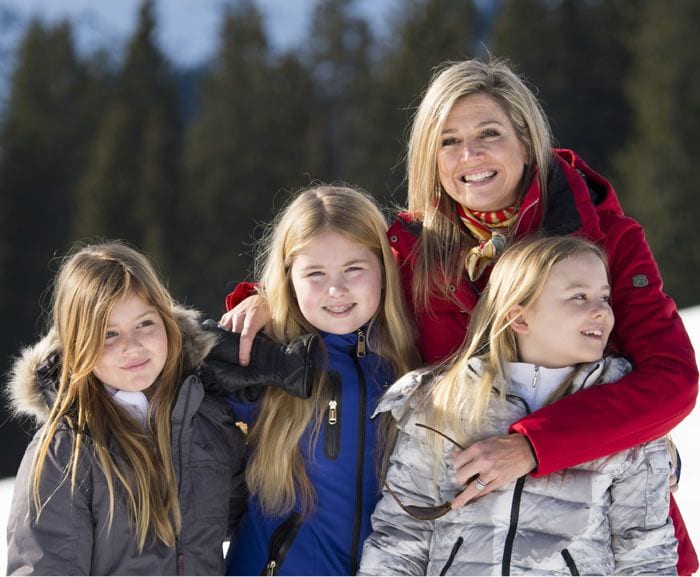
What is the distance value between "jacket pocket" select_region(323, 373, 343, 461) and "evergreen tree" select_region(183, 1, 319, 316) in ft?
61.9

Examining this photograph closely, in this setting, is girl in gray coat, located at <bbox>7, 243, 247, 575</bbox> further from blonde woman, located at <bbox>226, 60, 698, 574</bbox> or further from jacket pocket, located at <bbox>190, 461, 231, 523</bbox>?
blonde woman, located at <bbox>226, 60, 698, 574</bbox>

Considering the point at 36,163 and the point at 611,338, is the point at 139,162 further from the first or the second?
the point at 611,338

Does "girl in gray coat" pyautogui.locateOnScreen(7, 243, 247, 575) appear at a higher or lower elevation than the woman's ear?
lower

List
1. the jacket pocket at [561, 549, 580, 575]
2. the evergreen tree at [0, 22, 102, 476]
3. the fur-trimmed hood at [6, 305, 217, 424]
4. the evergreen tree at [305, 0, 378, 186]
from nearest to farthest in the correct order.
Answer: the jacket pocket at [561, 549, 580, 575], the fur-trimmed hood at [6, 305, 217, 424], the evergreen tree at [0, 22, 102, 476], the evergreen tree at [305, 0, 378, 186]

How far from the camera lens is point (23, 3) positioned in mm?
29578

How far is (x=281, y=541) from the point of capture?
2225 mm

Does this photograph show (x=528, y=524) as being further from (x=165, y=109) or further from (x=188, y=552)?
(x=165, y=109)

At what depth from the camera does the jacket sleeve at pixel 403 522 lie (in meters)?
2.08

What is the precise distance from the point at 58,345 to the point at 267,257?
57cm

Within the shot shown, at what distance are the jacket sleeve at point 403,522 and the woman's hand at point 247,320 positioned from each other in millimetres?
404

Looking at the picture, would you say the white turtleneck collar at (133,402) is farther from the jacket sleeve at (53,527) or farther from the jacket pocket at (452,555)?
the jacket pocket at (452,555)

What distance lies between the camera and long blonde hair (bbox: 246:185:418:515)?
224 cm

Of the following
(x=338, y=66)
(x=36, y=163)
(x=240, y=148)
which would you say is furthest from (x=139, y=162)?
(x=338, y=66)

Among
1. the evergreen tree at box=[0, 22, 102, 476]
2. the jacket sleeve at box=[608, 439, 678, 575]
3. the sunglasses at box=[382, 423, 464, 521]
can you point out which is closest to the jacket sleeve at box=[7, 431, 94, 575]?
the sunglasses at box=[382, 423, 464, 521]
